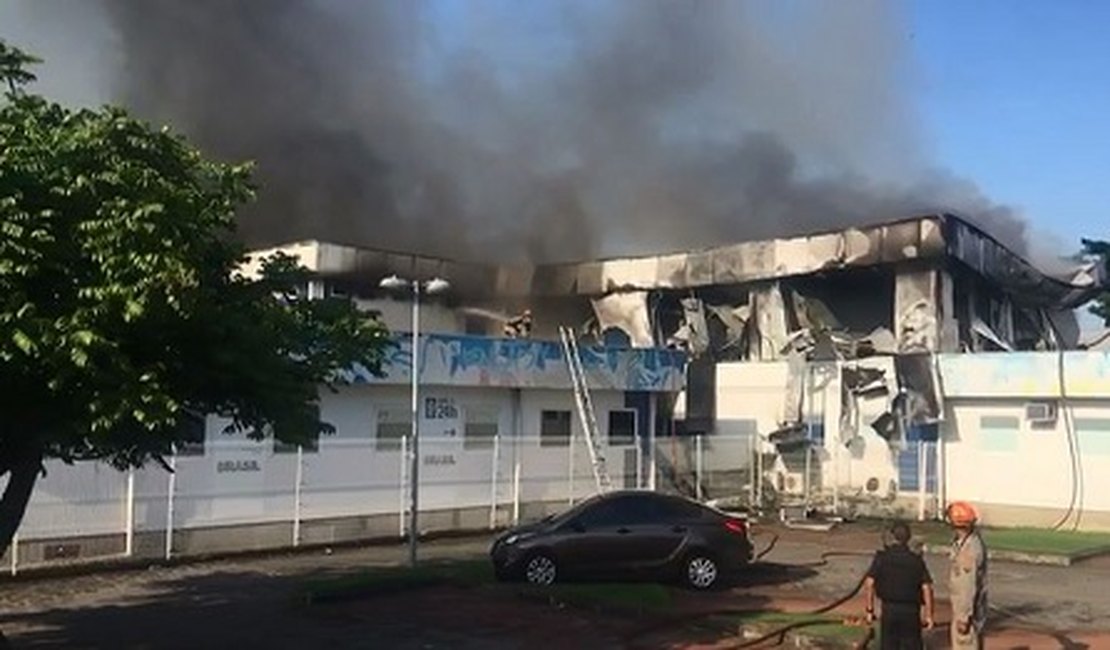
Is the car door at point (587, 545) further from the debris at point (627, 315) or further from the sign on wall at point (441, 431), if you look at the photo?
the debris at point (627, 315)

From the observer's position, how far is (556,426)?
28312 mm

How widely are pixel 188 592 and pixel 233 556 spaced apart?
Result: 3.73 meters

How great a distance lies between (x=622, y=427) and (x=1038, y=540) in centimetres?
1006

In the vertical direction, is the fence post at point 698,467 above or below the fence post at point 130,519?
above

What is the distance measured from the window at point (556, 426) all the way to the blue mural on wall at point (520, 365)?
2.52ft

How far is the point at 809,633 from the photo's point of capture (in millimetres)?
12914

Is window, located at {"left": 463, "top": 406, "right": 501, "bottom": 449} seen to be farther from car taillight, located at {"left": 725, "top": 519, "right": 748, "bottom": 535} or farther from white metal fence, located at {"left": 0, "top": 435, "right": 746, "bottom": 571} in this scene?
car taillight, located at {"left": 725, "top": 519, "right": 748, "bottom": 535}

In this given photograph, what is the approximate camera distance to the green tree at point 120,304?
8805 mm

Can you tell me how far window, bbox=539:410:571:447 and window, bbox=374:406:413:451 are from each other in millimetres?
3636

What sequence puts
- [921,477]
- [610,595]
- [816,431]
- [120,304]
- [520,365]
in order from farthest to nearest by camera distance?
1. [816,431]
2. [921,477]
3. [520,365]
4. [610,595]
5. [120,304]

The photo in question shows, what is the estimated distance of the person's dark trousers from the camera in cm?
930

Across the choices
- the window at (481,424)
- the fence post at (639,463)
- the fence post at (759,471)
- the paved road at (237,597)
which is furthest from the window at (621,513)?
the fence post at (759,471)

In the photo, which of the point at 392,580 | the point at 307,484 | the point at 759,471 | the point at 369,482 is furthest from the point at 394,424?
the point at 759,471

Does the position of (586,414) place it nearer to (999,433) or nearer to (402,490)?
(402,490)
